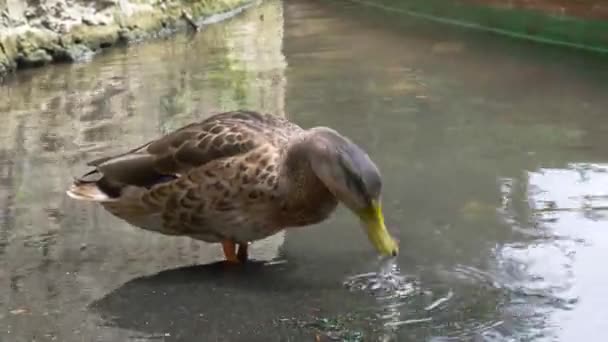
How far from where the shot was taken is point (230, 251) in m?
3.80

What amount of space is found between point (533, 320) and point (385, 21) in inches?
289

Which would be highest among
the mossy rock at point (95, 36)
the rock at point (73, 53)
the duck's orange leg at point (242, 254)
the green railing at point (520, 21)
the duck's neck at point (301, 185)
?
the duck's neck at point (301, 185)

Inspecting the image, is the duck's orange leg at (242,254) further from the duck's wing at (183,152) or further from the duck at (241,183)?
the duck's wing at (183,152)

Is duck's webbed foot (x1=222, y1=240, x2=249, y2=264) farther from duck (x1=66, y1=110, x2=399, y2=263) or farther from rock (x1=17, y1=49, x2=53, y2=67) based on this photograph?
rock (x1=17, y1=49, x2=53, y2=67)

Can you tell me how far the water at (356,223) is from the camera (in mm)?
3334

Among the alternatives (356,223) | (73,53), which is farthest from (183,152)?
(73,53)

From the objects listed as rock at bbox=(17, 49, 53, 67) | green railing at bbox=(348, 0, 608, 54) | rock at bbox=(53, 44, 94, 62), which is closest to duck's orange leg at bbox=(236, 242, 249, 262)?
green railing at bbox=(348, 0, 608, 54)

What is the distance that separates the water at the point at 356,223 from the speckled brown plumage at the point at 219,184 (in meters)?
0.25

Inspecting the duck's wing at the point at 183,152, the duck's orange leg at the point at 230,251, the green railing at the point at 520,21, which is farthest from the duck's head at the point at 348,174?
the green railing at the point at 520,21

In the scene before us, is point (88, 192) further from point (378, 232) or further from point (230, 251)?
point (378, 232)

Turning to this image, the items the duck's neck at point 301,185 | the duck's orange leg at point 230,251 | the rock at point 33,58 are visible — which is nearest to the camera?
the duck's neck at point 301,185

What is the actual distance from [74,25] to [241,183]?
6.31 metres

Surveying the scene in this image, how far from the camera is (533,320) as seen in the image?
325cm

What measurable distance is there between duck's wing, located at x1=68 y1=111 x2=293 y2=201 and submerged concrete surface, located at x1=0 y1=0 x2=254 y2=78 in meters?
4.61
